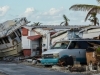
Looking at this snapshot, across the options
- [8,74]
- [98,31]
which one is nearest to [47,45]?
[98,31]

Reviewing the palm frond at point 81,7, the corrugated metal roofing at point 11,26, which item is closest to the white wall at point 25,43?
the corrugated metal roofing at point 11,26

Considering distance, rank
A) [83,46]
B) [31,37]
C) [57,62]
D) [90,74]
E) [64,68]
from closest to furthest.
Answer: [90,74]
[64,68]
[57,62]
[83,46]
[31,37]

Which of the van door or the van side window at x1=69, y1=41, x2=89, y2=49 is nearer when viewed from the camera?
the van door

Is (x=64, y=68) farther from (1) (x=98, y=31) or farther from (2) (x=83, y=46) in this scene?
(1) (x=98, y=31)

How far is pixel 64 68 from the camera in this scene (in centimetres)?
1866

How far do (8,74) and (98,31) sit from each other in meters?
10.6

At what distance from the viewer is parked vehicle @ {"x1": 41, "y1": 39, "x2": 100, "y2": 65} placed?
20188 millimetres

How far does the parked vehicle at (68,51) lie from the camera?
2019 cm

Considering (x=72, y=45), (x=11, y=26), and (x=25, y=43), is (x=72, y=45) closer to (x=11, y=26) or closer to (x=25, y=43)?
(x=25, y=43)

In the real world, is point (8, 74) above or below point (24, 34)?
below

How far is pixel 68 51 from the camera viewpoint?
20.6 meters

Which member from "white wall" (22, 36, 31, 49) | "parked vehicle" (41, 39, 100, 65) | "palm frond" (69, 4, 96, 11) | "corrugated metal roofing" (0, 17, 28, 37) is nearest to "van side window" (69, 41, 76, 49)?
"parked vehicle" (41, 39, 100, 65)

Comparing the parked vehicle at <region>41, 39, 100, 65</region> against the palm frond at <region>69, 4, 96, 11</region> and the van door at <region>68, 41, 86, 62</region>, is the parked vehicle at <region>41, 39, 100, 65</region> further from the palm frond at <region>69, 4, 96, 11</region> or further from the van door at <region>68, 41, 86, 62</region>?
the palm frond at <region>69, 4, 96, 11</region>

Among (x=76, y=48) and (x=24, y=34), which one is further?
(x=24, y=34)
